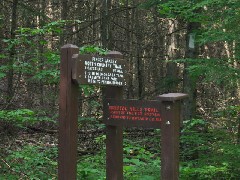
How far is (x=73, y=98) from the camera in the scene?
13.9 ft

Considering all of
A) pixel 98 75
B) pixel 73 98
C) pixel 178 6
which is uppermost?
pixel 178 6

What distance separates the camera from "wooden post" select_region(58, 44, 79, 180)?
4207mm

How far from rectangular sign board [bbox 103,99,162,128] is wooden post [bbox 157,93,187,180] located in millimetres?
97

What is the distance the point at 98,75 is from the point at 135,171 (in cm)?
265

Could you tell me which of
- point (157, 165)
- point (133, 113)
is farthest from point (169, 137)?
point (157, 165)

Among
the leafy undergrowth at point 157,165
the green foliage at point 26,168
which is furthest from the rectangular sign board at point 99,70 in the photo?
the green foliage at point 26,168

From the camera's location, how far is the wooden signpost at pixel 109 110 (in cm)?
401

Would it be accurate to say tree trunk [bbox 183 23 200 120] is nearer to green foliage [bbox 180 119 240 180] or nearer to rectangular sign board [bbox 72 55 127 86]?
green foliage [bbox 180 119 240 180]

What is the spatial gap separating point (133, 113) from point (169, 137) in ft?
1.71

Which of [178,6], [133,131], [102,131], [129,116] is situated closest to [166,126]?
[129,116]

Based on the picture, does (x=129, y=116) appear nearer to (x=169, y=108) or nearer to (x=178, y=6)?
(x=169, y=108)

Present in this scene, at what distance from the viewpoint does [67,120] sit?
422 centimetres

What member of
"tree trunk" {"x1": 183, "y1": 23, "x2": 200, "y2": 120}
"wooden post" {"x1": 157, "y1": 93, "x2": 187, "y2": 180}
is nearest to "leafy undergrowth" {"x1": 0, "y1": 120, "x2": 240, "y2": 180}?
"wooden post" {"x1": 157, "y1": 93, "x2": 187, "y2": 180}

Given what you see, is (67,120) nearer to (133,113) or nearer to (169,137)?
(133,113)
